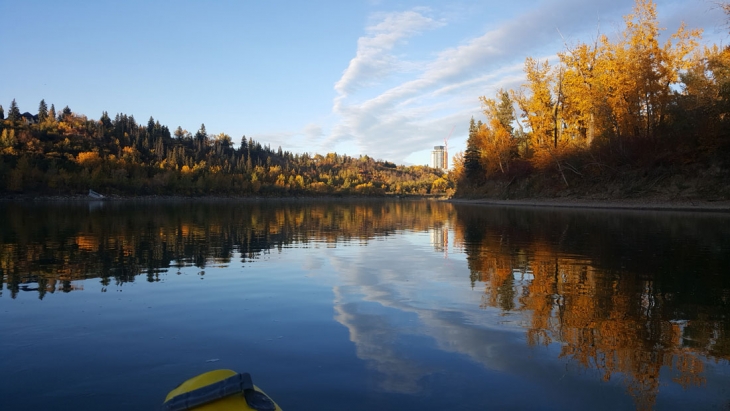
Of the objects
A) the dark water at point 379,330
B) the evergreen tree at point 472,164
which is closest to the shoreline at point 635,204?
the dark water at point 379,330

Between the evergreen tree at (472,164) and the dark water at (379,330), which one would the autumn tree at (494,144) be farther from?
the dark water at (379,330)

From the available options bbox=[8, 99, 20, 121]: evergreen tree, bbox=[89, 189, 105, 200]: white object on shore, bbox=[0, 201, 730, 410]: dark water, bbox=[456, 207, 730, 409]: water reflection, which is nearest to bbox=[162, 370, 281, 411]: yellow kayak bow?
bbox=[0, 201, 730, 410]: dark water

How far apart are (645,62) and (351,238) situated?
39.6 m

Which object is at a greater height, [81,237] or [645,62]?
[645,62]

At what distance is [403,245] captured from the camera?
19.0 meters

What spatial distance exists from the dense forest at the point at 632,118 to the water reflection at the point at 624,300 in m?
27.4

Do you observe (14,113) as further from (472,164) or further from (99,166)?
(472,164)

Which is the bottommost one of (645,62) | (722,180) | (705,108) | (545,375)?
(545,375)

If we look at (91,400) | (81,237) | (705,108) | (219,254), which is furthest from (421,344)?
(705,108)

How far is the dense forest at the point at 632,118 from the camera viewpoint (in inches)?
1555

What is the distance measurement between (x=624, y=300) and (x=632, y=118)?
152ft

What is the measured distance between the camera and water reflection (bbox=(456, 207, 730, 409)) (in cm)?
554

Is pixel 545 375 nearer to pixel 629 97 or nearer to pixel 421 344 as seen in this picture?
pixel 421 344

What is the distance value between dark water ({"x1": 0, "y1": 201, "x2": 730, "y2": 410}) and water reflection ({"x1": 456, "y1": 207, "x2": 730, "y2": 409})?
0.13ft
